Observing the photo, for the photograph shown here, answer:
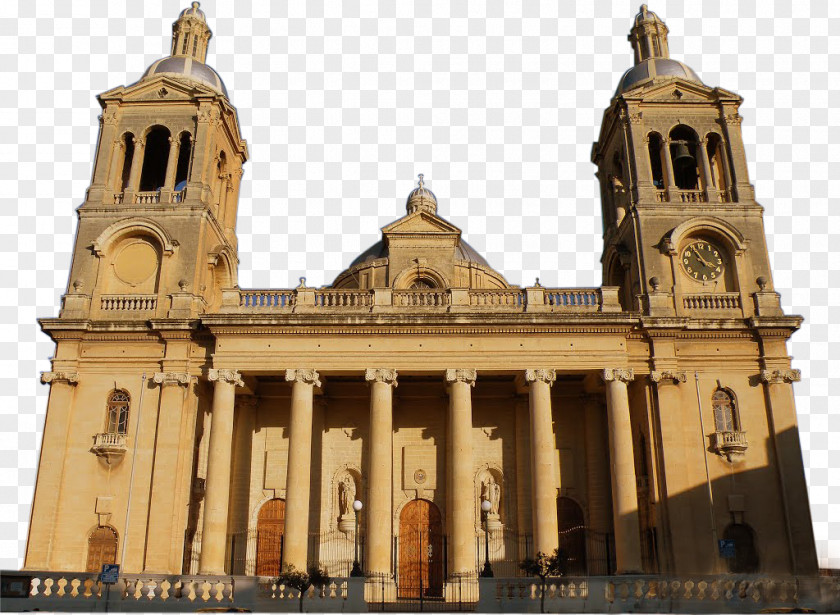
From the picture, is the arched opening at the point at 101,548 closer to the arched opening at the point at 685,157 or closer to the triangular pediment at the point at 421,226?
the triangular pediment at the point at 421,226

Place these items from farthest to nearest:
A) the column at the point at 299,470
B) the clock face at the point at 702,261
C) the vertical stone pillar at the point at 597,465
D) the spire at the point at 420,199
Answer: the spire at the point at 420,199
the clock face at the point at 702,261
the vertical stone pillar at the point at 597,465
the column at the point at 299,470

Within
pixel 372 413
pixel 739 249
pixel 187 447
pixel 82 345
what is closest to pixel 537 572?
pixel 372 413

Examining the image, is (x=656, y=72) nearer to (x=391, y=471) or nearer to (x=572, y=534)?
(x=572, y=534)

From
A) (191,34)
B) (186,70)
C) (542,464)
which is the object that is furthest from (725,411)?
(191,34)

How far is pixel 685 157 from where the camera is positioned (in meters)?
30.8

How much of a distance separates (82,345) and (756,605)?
2384cm

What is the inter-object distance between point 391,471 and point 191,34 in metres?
23.3

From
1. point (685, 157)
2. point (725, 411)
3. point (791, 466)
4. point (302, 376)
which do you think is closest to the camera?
point (791, 466)

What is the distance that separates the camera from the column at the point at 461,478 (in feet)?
79.1

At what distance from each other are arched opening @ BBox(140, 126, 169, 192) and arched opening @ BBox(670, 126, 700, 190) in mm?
22267

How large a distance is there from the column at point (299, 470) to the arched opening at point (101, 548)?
20.0 ft

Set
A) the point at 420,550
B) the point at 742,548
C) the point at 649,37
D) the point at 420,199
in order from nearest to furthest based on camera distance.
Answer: the point at 742,548
the point at 420,550
the point at 649,37
the point at 420,199

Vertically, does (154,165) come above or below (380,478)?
above

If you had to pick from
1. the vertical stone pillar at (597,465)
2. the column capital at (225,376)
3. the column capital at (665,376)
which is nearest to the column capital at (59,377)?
the column capital at (225,376)
